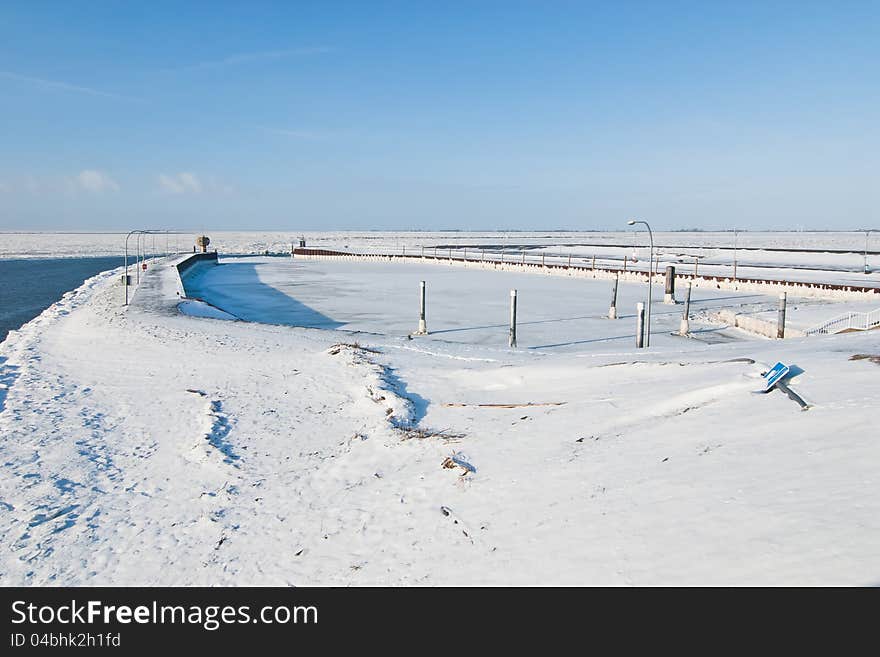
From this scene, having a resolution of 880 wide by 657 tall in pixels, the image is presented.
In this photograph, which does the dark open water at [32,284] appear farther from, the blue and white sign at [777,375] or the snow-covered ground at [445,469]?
the blue and white sign at [777,375]

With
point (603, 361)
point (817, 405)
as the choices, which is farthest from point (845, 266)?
point (817, 405)

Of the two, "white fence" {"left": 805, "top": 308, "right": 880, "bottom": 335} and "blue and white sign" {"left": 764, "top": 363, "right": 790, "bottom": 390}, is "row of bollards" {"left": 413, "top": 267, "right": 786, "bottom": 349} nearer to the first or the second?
"white fence" {"left": 805, "top": 308, "right": 880, "bottom": 335}

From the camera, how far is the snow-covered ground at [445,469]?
18.8 ft

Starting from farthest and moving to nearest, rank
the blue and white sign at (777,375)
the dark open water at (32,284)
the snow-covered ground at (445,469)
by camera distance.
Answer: the dark open water at (32,284) → the blue and white sign at (777,375) → the snow-covered ground at (445,469)

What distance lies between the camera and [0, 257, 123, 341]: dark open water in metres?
31.2

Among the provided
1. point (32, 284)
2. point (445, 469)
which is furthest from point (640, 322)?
point (32, 284)

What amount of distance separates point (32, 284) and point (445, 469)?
158 ft

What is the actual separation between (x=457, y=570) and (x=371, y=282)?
129 ft

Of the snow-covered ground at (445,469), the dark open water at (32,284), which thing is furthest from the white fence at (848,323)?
the dark open water at (32,284)

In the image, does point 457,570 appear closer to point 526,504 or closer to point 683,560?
point 526,504

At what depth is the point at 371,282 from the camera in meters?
44.6

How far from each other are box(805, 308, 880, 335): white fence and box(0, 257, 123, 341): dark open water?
1053 inches

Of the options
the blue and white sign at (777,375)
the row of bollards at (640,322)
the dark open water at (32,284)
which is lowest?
the dark open water at (32,284)

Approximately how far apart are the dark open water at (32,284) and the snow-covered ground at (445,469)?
16164mm
